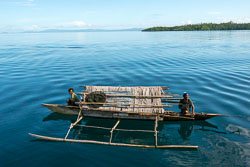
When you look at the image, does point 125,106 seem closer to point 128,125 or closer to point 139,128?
point 128,125

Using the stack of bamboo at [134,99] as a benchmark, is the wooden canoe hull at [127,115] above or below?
below

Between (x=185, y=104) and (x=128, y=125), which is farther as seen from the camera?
(x=128, y=125)

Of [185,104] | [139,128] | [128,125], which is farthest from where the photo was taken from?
[128,125]

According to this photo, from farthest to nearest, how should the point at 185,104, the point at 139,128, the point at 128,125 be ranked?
1. the point at 128,125
2. the point at 139,128
3. the point at 185,104

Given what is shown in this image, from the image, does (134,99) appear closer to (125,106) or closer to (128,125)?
(125,106)

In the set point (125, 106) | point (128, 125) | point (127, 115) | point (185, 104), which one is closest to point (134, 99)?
point (125, 106)

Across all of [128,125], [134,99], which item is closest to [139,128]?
[128,125]

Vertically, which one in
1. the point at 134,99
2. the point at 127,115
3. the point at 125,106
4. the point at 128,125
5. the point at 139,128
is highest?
the point at 134,99

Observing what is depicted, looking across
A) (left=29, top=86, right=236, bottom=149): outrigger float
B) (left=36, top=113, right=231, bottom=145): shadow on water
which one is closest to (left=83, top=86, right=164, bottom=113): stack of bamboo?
(left=29, top=86, right=236, bottom=149): outrigger float

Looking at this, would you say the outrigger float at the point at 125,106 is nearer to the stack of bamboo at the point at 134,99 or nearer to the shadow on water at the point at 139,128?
the stack of bamboo at the point at 134,99

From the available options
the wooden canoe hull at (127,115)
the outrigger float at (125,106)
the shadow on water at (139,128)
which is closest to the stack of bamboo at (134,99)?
the outrigger float at (125,106)

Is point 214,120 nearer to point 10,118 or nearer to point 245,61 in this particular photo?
point 10,118

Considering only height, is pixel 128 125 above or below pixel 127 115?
below

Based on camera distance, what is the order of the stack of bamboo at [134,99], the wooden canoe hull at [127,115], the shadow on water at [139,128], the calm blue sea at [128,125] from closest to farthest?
the calm blue sea at [128,125]
the shadow on water at [139,128]
the wooden canoe hull at [127,115]
the stack of bamboo at [134,99]
